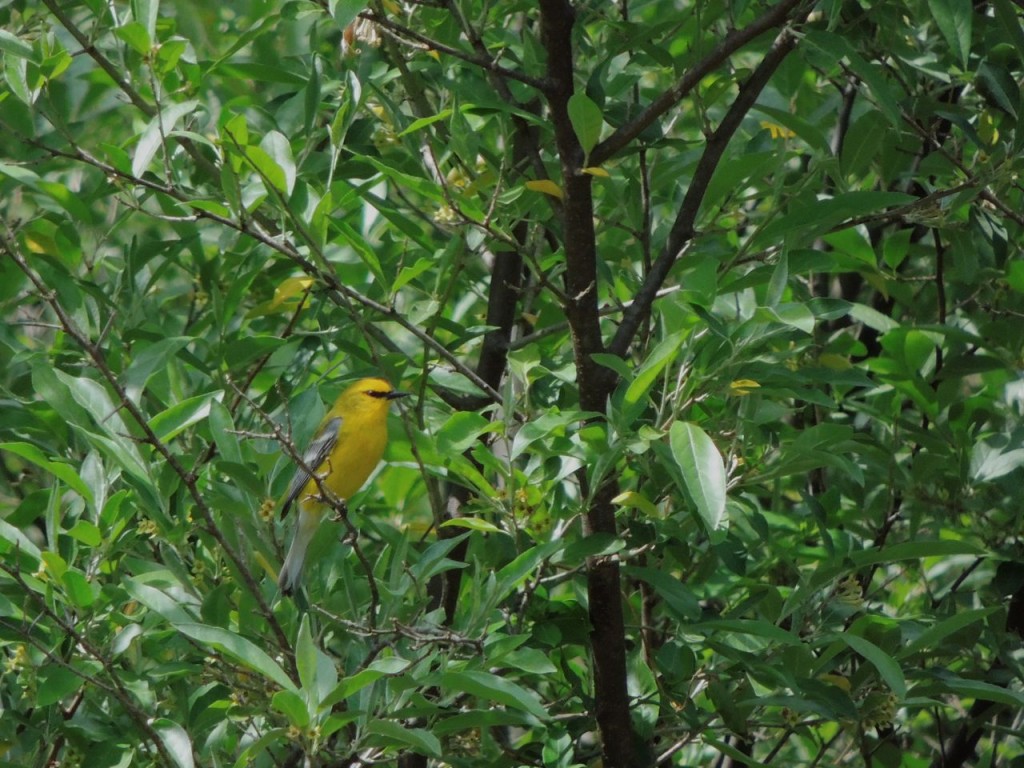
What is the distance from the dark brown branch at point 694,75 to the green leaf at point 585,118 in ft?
0.35

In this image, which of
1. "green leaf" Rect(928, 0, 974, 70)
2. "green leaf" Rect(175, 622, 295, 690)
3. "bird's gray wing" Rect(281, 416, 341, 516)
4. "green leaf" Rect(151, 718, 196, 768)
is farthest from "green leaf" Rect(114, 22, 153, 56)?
"bird's gray wing" Rect(281, 416, 341, 516)

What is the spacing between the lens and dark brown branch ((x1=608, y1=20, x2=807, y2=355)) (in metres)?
3.14

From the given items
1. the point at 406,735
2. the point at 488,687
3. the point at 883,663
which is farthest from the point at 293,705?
the point at 883,663

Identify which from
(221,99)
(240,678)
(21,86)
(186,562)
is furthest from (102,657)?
(221,99)

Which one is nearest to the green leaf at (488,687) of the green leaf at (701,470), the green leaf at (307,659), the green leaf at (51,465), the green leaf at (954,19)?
the green leaf at (307,659)

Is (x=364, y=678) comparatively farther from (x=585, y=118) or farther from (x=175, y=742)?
(x=585, y=118)

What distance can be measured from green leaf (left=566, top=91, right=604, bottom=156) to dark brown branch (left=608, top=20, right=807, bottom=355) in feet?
1.31

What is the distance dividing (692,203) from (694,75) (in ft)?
1.21

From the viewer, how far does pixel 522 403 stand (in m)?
3.17

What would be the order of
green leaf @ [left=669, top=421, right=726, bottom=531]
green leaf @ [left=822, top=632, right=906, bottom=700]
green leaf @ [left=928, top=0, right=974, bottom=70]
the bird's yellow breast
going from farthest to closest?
the bird's yellow breast
green leaf @ [left=928, top=0, right=974, bottom=70]
green leaf @ [left=822, top=632, right=906, bottom=700]
green leaf @ [left=669, top=421, right=726, bottom=531]

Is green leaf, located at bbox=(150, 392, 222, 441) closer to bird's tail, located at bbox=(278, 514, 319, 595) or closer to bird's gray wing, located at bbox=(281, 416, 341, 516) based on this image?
bird's tail, located at bbox=(278, 514, 319, 595)

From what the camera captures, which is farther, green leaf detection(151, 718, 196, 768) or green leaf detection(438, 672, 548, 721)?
green leaf detection(151, 718, 196, 768)

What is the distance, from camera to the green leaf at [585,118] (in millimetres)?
2834

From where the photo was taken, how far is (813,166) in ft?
11.0
